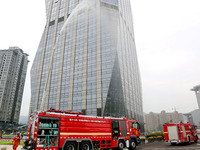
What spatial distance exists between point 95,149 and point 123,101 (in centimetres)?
3461

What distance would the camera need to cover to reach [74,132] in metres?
12.4

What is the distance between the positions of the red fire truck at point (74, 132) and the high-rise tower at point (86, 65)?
26.4 metres

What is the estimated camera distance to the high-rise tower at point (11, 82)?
10373cm

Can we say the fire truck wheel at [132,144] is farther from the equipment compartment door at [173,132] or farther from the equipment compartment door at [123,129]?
the equipment compartment door at [173,132]

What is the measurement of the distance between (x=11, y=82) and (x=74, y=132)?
120 meters

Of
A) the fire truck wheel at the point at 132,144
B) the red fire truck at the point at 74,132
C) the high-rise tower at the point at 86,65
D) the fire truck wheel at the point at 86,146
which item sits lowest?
the fire truck wheel at the point at 132,144

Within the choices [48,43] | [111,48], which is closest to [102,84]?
[111,48]

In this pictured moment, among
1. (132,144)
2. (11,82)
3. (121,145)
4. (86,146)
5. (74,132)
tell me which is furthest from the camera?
(11,82)

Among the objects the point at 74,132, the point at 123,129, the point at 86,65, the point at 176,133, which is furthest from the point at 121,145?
the point at 86,65

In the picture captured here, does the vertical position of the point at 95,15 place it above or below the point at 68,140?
above

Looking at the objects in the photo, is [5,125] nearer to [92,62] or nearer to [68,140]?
[92,62]

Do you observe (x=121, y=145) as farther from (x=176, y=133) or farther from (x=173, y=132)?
(x=176, y=133)

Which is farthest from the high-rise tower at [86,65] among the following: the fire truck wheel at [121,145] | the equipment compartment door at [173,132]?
the fire truck wheel at [121,145]

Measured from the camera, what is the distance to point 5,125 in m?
94.4
